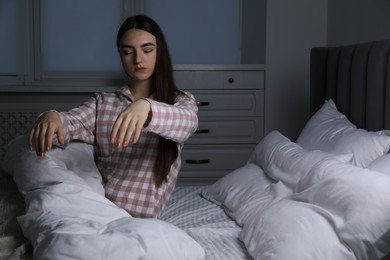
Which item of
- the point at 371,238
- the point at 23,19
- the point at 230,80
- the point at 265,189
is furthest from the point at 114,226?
the point at 23,19

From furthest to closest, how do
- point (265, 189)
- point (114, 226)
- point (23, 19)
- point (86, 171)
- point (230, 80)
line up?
point (23, 19) → point (230, 80) → point (265, 189) → point (86, 171) → point (114, 226)

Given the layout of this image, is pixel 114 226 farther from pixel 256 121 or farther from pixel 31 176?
pixel 256 121

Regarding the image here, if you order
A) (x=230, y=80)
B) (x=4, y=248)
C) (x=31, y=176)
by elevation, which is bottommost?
(x=4, y=248)

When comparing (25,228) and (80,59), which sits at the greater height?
(80,59)

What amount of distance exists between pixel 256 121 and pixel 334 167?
1715 millimetres

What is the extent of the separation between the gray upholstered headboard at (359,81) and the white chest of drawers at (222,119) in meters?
0.72

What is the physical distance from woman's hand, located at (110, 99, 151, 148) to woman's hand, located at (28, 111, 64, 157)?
0.20 metres

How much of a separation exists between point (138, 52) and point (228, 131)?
162 cm

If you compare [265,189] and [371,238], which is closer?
[371,238]

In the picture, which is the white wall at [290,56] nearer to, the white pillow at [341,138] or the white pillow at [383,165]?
the white pillow at [341,138]

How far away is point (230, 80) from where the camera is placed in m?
2.77

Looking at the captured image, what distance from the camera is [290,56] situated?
289 cm

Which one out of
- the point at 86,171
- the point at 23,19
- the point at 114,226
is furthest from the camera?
the point at 23,19

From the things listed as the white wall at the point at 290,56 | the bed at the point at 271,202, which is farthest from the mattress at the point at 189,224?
the white wall at the point at 290,56
